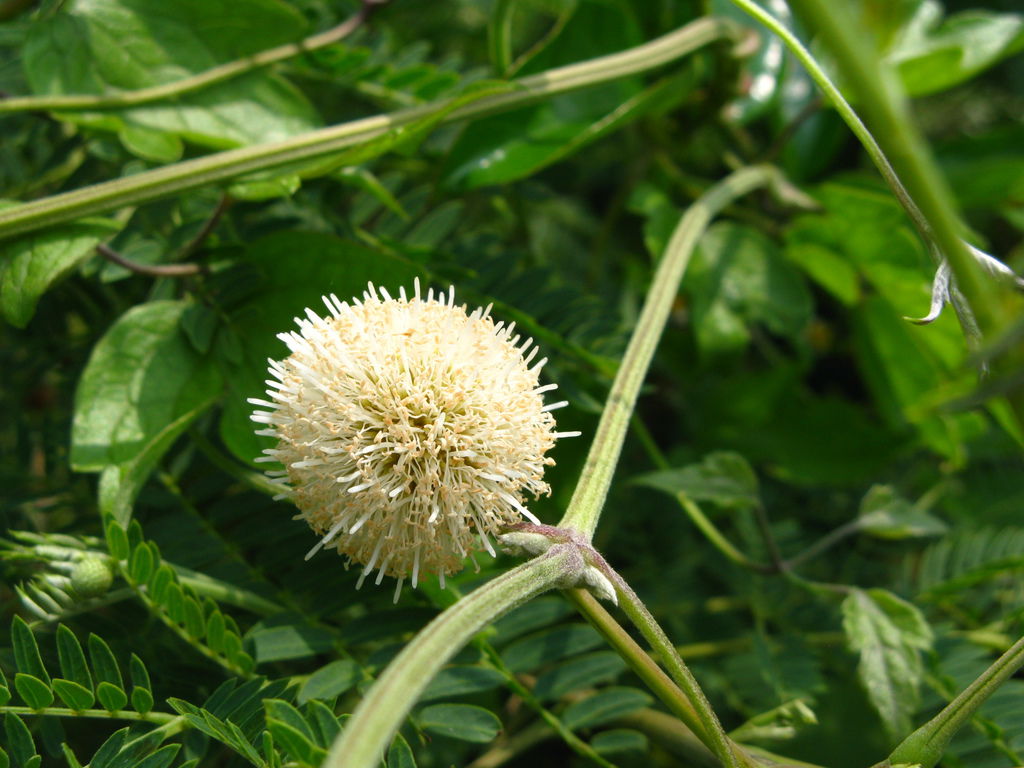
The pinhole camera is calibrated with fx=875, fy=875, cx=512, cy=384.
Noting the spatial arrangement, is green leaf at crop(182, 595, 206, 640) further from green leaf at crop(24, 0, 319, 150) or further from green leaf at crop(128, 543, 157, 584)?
green leaf at crop(24, 0, 319, 150)

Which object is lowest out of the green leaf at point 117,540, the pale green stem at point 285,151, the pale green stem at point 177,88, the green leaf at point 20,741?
the green leaf at point 20,741

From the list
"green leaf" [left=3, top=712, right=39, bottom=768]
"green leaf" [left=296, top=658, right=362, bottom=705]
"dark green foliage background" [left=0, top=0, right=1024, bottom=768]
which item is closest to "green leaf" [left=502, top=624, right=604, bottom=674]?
"dark green foliage background" [left=0, top=0, right=1024, bottom=768]

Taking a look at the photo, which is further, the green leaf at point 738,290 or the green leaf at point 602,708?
the green leaf at point 738,290

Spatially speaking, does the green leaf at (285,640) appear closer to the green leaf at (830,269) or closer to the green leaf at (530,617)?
the green leaf at (530,617)

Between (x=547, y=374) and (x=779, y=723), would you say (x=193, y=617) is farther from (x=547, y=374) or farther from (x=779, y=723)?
(x=779, y=723)

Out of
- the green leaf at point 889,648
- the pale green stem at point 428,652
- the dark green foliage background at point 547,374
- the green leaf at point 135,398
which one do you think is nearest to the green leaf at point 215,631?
the dark green foliage background at point 547,374
